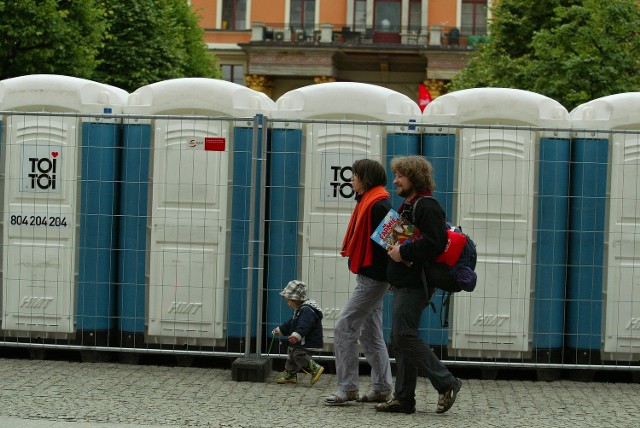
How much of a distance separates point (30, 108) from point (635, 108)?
16.3 ft

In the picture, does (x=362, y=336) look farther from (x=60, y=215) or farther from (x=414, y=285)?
(x=60, y=215)

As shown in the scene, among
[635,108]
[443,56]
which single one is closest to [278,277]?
[635,108]

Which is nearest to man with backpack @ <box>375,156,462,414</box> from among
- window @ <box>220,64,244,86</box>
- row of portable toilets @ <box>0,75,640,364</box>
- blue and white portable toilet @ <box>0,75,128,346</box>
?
row of portable toilets @ <box>0,75,640,364</box>

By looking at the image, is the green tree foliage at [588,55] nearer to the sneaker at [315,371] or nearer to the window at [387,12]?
the sneaker at [315,371]

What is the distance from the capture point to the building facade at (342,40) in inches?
2763

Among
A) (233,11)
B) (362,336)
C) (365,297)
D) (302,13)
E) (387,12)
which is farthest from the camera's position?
(233,11)

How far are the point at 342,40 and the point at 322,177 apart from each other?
60.1 meters

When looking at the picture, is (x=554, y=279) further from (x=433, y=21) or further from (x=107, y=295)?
(x=433, y=21)

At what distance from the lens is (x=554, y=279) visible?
38.1 ft

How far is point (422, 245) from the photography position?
9.25 meters

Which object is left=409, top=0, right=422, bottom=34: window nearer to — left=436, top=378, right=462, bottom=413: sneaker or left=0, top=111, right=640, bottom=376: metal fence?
left=0, top=111, right=640, bottom=376: metal fence

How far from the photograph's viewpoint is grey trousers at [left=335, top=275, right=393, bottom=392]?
9781mm

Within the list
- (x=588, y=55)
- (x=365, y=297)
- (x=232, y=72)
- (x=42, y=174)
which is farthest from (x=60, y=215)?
(x=232, y=72)

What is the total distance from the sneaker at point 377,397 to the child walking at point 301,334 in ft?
2.81
